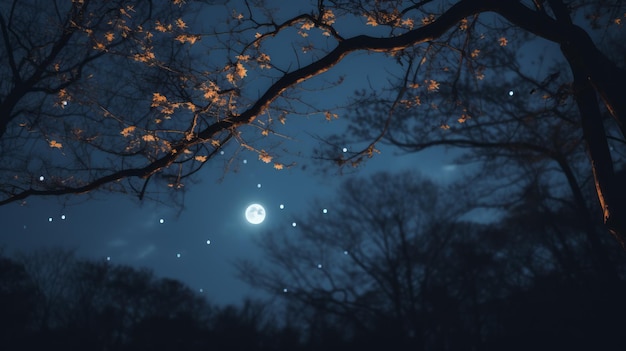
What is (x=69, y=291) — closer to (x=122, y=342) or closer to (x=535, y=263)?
(x=122, y=342)

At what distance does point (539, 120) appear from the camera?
11812 mm

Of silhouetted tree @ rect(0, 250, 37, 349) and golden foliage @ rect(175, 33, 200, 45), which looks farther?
silhouetted tree @ rect(0, 250, 37, 349)

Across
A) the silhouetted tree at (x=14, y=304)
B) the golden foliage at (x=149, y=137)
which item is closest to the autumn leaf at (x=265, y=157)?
the golden foliage at (x=149, y=137)

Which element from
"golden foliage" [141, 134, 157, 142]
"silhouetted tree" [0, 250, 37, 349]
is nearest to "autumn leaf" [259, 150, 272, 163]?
"golden foliage" [141, 134, 157, 142]

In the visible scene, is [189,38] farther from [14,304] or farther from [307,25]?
[14,304]

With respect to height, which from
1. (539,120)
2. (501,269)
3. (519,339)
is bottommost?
(519,339)

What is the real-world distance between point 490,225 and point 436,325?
535cm

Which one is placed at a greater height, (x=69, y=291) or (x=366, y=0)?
(x=69, y=291)

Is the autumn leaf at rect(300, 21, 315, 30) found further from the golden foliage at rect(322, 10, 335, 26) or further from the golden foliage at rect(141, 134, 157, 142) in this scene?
the golden foliage at rect(141, 134, 157, 142)

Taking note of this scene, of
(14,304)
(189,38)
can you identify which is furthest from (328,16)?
(14,304)

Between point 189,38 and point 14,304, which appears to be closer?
point 189,38

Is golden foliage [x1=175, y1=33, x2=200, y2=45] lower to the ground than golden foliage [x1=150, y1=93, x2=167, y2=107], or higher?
higher

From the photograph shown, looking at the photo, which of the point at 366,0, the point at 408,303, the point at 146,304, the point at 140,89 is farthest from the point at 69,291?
the point at 366,0

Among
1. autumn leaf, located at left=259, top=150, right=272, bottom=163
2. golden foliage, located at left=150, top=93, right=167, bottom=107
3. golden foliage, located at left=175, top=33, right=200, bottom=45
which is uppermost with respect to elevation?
golden foliage, located at left=175, top=33, right=200, bottom=45
